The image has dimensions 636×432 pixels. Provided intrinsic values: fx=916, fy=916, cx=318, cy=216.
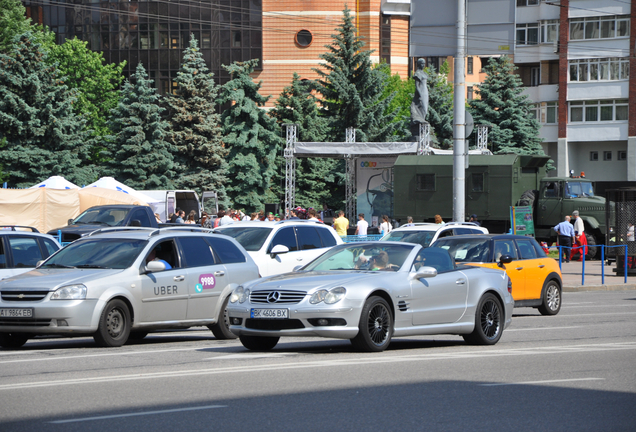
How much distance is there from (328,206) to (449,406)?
186ft

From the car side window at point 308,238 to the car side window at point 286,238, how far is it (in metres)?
0.15

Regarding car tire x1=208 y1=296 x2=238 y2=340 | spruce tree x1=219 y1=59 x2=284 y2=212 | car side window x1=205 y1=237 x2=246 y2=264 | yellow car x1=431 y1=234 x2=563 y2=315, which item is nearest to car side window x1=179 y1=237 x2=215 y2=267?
car side window x1=205 y1=237 x2=246 y2=264

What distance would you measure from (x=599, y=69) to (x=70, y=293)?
190ft

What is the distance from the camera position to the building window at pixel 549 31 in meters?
68.1

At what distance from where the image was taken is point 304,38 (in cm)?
8488

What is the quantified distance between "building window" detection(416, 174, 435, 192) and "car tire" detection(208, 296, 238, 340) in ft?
79.3

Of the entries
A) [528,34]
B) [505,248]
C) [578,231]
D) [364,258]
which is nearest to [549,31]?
[528,34]

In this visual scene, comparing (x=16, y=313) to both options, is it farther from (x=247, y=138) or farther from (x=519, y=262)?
(x=247, y=138)

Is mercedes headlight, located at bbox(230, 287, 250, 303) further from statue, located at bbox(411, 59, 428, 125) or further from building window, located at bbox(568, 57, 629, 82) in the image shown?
building window, located at bbox(568, 57, 629, 82)

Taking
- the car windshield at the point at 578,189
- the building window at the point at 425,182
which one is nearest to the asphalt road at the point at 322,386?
the car windshield at the point at 578,189

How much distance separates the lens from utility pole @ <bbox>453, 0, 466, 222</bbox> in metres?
22.8

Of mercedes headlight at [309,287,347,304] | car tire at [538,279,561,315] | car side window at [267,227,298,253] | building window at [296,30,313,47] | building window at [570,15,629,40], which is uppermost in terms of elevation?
building window at [296,30,313,47]

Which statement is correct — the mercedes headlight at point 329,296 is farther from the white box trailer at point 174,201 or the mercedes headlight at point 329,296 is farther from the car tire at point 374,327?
the white box trailer at point 174,201

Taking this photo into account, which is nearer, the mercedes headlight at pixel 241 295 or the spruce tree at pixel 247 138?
the mercedes headlight at pixel 241 295
